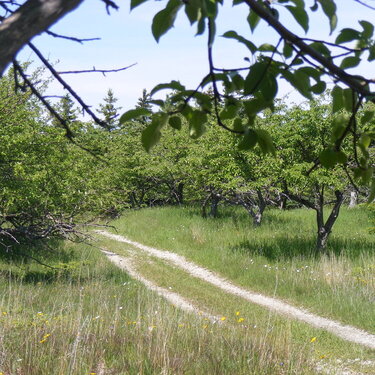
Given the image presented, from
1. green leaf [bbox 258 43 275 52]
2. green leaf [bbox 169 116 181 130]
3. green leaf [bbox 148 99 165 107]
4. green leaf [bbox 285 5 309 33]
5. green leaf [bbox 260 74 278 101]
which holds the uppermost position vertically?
green leaf [bbox 285 5 309 33]

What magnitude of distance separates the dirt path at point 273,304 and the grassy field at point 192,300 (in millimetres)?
204

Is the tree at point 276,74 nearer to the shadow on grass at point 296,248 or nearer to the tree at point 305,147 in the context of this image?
the tree at point 305,147

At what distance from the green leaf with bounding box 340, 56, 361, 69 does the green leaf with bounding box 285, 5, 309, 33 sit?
11 centimetres

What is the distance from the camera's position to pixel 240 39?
44.0 inches

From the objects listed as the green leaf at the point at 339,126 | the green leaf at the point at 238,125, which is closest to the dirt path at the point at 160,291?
the green leaf at the point at 238,125

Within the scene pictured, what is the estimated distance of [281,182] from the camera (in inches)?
550

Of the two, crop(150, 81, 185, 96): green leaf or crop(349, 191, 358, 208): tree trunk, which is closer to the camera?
crop(150, 81, 185, 96): green leaf

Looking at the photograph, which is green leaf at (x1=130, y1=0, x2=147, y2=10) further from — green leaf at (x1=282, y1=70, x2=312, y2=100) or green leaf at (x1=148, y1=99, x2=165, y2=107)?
green leaf at (x1=282, y1=70, x2=312, y2=100)

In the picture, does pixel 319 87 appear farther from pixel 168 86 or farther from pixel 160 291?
pixel 160 291

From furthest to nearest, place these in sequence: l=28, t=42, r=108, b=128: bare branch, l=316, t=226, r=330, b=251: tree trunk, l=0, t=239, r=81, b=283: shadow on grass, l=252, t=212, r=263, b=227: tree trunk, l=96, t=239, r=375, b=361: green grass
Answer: l=252, t=212, r=263, b=227: tree trunk
l=316, t=226, r=330, b=251: tree trunk
l=0, t=239, r=81, b=283: shadow on grass
l=96, t=239, r=375, b=361: green grass
l=28, t=42, r=108, b=128: bare branch

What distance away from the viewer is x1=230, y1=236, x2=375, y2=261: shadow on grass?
13.0 m

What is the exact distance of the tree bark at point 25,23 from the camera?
0.78 meters

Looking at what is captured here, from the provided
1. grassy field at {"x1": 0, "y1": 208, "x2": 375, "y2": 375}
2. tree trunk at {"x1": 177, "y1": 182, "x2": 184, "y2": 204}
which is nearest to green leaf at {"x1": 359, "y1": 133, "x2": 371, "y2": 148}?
grassy field at {"x1": 0, "y1": 208, "x2": 375, "y2": 375}

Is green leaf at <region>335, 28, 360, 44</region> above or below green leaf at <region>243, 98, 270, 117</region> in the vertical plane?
above
